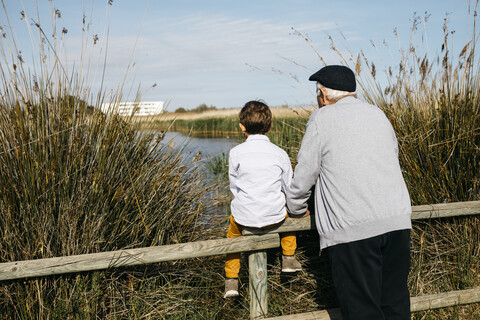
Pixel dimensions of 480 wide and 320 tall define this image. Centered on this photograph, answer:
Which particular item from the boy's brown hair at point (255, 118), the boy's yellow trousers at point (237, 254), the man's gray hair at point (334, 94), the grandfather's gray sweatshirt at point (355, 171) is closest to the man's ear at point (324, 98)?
the man's gray hair at point (334, 94)

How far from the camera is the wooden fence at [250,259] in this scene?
2.49m

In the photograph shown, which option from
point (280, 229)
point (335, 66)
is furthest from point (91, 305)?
point (335, 66)

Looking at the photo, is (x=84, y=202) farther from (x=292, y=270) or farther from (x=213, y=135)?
(x=213, y=135)

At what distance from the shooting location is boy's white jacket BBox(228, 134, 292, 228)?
2.89 metres

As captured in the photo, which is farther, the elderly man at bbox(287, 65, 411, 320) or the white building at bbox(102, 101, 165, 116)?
the white building at bbox(102, 101, 165, 116)

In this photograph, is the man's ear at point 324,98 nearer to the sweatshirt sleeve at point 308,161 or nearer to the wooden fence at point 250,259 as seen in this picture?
the sweatshirt sleeve at point 308,161

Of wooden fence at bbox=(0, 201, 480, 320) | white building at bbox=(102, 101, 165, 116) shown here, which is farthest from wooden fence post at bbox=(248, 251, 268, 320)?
white building at bbox=(102, 101, 165, 116)

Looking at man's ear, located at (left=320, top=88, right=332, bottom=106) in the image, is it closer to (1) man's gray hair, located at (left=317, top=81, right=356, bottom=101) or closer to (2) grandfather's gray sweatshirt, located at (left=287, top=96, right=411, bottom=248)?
(1) man's gray hair, located at (left=317, top=81, right=356, bottom=101)

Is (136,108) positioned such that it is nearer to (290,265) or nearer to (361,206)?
(290,265)

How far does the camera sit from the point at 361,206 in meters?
2.29

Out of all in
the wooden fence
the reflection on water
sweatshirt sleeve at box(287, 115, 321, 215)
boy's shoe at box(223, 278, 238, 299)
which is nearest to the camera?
sweatshirt sleeve at box(287, 115, 321, 215)

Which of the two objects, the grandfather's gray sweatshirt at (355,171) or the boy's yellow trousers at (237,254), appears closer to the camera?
the grandfather's gray sweatshirt at (355,171)

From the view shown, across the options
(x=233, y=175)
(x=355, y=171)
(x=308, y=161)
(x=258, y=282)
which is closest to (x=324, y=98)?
(x=308, y=161)

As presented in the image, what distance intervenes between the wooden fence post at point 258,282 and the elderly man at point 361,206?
2.06 ft
